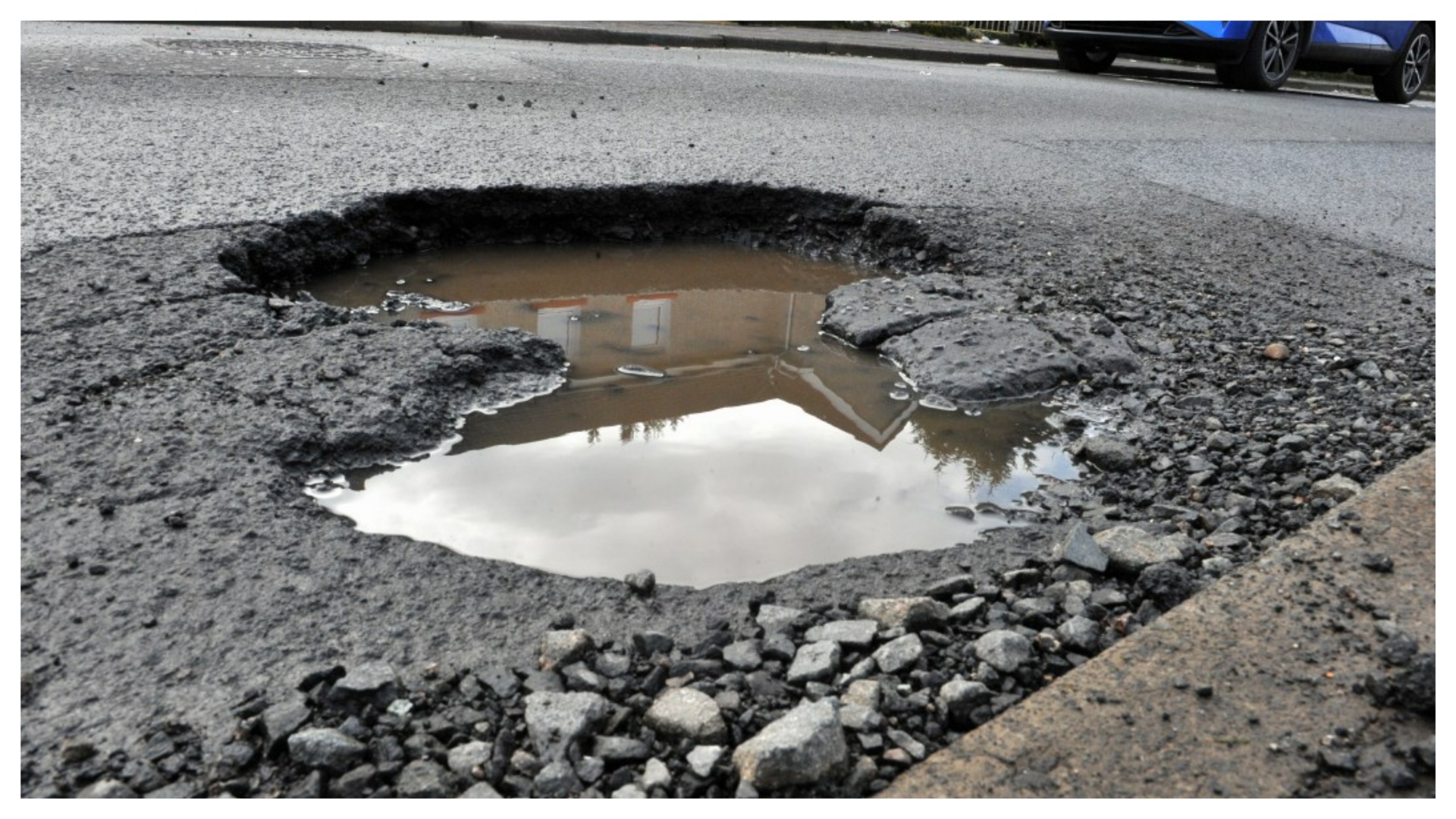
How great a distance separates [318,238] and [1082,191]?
3.44 metres

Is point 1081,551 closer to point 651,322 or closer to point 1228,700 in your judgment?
point 1228,700

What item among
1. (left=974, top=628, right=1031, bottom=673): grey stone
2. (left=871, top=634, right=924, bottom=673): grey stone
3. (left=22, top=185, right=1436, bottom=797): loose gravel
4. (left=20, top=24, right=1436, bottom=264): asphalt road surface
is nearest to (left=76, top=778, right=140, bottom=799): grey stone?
(left=22, top=185, right=1436, bottom=797): loose gravel

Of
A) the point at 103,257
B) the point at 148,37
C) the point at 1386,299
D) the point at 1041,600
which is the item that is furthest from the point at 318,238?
the point at 148,37

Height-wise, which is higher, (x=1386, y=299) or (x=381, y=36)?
(x=381, y=36)

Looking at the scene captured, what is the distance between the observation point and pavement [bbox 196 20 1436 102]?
10.1 m

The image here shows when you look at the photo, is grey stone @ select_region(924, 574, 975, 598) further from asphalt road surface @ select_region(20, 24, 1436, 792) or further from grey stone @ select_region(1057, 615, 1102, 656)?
grey stone @ select_region(1057, 615, 1102, 656)

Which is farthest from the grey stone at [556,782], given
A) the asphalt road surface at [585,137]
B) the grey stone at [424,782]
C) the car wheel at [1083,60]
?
the car wheel at [1083,60]

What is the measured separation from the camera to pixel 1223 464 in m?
2.77

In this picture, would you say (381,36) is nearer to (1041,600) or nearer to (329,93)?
(329,93)

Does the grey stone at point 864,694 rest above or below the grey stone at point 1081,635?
below

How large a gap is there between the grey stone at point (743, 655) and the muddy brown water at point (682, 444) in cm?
35

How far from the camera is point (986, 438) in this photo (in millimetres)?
3102

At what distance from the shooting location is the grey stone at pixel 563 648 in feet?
6.07

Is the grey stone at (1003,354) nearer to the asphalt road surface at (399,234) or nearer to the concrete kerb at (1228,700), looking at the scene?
the asphalt road surface at (399,234)
